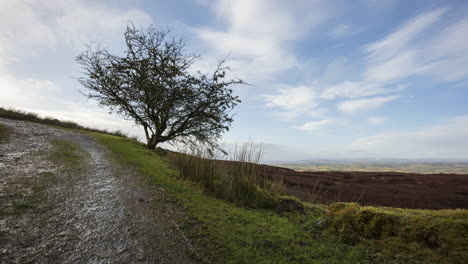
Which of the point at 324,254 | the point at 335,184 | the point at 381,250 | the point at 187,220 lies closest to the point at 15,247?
the point at 187,220

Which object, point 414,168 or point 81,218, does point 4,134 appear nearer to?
point 81,218

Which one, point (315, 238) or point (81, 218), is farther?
point (81, 218)

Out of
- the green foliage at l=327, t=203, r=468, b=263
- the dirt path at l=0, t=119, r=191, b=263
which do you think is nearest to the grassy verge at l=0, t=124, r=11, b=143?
the dirt path at l=0, t=119, r=191, b=263

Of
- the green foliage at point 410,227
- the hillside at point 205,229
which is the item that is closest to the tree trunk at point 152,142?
the hillside at point 205,229

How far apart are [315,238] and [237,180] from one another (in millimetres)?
1984

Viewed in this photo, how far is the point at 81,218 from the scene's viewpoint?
338 centimetres

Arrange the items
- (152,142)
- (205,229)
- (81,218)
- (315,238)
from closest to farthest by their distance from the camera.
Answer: (315,238) → (205,229) → (81,218) → (152,142)

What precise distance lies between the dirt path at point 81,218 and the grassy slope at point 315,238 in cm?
42

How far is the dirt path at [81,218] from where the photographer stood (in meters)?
2.46

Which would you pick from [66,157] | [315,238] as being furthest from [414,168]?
[66,157]

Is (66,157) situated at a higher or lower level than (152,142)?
lower

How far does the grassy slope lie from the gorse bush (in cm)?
57

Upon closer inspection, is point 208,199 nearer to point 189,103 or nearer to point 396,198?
point 396,198

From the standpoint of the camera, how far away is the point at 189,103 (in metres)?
11.9
